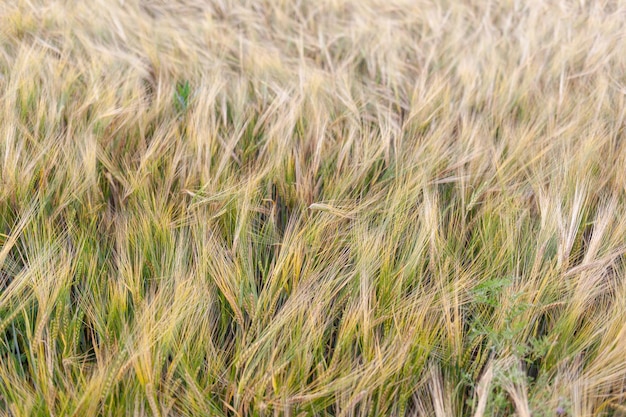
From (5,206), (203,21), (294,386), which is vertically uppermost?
(203,21)

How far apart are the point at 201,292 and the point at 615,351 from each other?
61 centimetres

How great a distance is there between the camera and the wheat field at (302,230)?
2.55 feet

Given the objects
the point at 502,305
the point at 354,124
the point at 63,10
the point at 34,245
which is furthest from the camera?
the point at 63,10

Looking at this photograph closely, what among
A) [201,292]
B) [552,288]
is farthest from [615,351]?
[201,292]

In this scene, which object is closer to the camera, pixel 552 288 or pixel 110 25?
pixel 552 288

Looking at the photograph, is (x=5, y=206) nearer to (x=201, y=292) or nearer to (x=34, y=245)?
(x=34, y=245)

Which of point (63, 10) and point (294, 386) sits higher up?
point (63, 10)

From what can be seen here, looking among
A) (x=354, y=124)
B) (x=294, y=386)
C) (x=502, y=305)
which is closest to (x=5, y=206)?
(x=294, y=386)

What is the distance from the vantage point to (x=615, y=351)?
0.78 meters

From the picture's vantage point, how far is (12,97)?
126 centimetres

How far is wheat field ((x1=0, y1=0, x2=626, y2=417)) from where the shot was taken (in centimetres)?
78

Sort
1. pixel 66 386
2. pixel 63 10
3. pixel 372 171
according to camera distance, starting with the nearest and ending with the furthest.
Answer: pixel 66 386, pixel 372 171, pixel 63 10

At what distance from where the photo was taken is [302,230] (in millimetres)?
947

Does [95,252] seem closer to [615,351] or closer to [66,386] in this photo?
[66,386]
